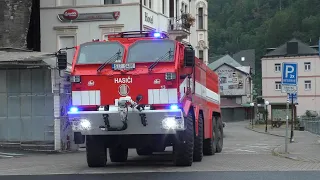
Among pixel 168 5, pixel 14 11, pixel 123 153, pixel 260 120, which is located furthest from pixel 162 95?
pixel 260 120

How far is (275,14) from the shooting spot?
435ft

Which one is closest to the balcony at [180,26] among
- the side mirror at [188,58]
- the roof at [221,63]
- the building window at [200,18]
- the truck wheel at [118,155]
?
the building window at [200,18]

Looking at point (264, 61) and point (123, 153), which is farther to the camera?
point (264, 61)

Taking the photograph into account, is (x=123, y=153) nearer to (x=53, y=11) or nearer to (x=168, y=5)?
(x=53, y=11)

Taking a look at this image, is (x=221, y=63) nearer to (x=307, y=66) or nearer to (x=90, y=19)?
(x=307, y=66)

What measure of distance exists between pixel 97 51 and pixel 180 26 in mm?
26419

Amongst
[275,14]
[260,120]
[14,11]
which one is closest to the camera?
[14,11]

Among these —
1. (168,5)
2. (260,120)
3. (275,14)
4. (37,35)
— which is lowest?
(260,120)

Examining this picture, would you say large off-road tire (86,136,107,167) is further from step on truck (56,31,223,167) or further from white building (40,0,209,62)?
white building (40,0,209,62)

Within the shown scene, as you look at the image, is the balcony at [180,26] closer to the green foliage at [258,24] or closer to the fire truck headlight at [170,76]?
the fire truck headlight at [170,76]

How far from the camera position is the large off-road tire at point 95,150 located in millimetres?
15469

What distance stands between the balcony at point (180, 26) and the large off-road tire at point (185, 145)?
2535 cm

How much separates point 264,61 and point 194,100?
3137 inches

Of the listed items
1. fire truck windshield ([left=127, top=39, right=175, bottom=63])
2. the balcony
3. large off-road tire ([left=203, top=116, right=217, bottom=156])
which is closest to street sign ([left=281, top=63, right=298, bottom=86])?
large off-road tire ([left=203, top=116, right=217, bottom=156])
